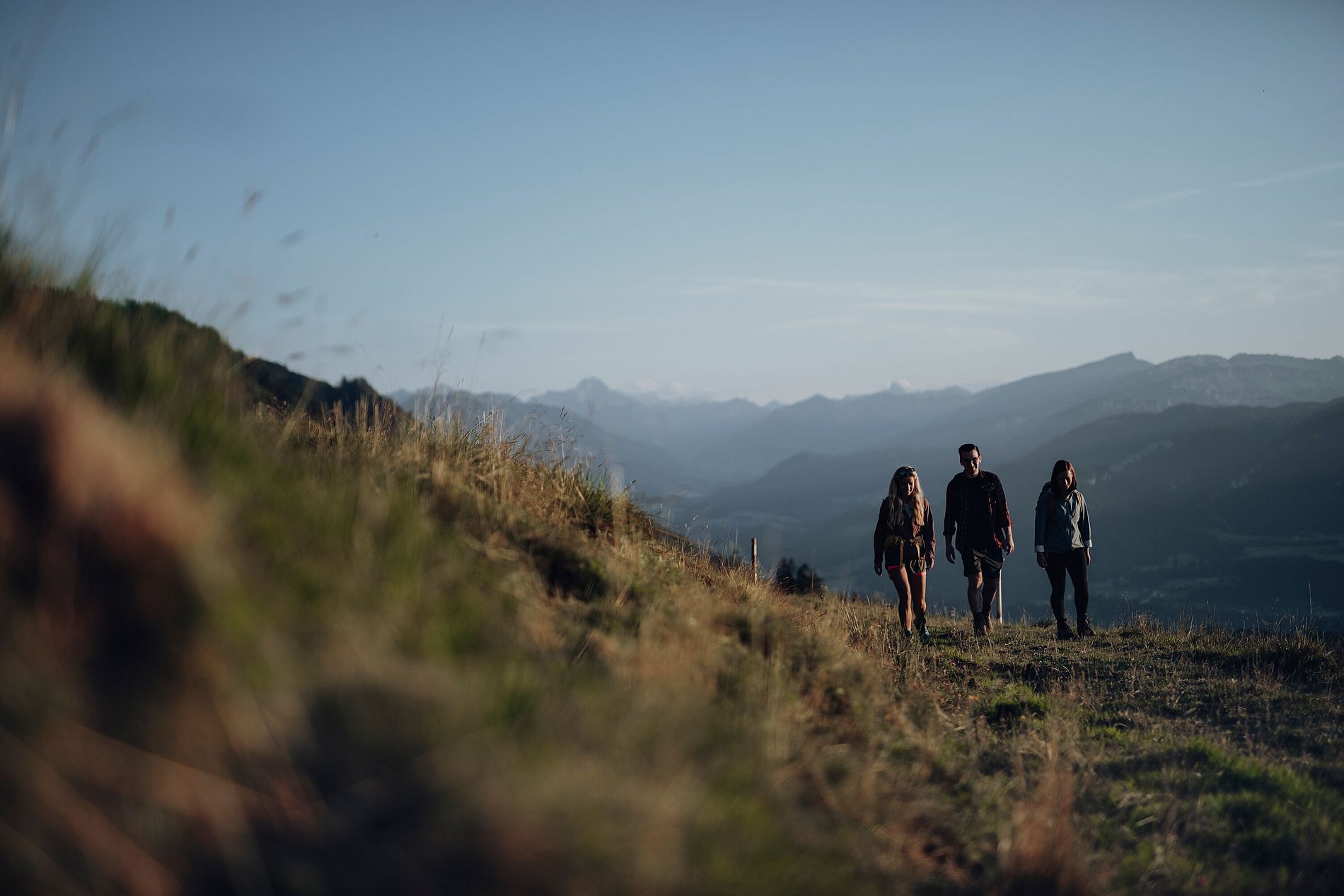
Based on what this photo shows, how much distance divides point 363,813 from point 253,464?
6.38ft

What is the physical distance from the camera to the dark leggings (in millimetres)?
9719

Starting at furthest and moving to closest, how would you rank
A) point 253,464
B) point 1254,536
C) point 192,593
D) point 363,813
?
point 1254,536 → point 253,464 → point 192,593 → point 363,813

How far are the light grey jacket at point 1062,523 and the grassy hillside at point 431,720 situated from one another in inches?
168

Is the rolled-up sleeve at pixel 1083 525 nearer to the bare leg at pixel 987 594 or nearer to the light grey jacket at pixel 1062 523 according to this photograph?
the light grey jacket at pixel 1062 523

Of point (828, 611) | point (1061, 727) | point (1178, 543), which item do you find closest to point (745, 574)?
point (828, 611)

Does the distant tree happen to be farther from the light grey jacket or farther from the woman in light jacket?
the light grey jacket

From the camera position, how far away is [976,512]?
33.1ft

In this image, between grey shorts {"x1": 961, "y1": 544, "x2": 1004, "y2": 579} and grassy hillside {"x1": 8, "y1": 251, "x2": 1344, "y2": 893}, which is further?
grey shorts {"x1": 961, "y1": 544, "x2": 1004, "y2": 579}

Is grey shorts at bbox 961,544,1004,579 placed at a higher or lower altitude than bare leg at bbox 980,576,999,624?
higher

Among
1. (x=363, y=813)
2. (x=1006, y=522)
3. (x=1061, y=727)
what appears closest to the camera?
(x=363, y=813)

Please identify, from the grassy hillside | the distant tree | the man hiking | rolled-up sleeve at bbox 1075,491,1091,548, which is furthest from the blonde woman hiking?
the grassy hillside

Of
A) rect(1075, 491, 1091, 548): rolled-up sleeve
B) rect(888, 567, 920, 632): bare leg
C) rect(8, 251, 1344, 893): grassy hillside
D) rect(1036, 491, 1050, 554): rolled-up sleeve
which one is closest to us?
rect(8, 251, 1344, 893): grassy hillside

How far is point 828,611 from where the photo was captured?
8023 mm

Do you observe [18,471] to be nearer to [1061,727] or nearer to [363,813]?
[363,813]
